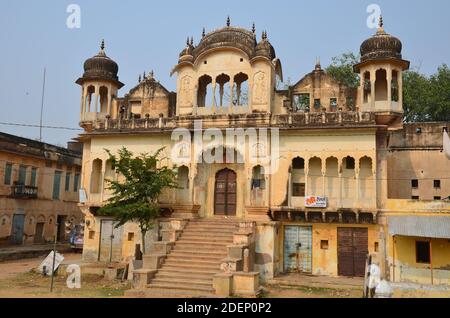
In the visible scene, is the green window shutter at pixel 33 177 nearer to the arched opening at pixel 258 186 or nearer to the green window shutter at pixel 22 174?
the green window shutter at pixel 22 174

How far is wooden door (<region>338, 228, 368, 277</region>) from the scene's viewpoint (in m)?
18.5

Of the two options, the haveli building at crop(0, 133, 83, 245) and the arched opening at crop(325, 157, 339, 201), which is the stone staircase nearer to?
the arched opening at crop(325, 157, 339, 201)

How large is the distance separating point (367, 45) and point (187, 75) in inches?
336

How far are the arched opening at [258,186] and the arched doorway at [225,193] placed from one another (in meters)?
1.14

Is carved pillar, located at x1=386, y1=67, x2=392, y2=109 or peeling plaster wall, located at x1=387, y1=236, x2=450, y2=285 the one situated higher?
carved pillar, located at x1=386, y1=67, x2=392, y2=109

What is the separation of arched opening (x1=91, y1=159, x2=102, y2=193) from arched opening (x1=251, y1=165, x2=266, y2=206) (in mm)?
8117

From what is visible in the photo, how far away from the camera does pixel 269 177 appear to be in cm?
1967

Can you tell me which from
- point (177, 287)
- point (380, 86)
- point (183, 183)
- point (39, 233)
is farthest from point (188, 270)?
point (39, 233)

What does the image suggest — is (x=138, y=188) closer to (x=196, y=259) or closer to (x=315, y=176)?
(x=196, y=259)

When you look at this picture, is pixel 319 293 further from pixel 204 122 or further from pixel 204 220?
pixel 204 122

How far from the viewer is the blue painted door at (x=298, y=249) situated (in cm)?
1902

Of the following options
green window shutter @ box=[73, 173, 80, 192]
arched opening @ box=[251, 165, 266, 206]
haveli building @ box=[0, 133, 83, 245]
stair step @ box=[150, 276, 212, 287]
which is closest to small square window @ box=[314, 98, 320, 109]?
arched opening @ box=[251, 165, 266, 206]

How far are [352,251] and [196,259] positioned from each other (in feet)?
22.2
